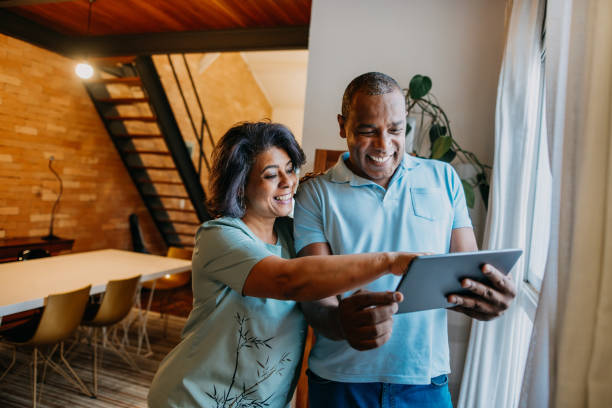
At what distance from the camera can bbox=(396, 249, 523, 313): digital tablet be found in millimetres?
872

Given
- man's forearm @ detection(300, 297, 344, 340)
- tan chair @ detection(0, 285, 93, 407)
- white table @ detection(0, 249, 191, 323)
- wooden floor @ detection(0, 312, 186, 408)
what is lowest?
wooden floor @ detection(0, 312, 186, 408)

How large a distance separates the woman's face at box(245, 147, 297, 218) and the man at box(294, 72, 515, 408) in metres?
0.06

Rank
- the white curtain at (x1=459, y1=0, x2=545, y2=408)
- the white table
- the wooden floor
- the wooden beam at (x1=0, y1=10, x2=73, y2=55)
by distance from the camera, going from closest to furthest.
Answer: the white curtain at (x1=459, y1=0, x2=545, y2=408) → the white table → the wooden floor → the wooden beam at (x1=0, y1=10, x2=73, y2=55)

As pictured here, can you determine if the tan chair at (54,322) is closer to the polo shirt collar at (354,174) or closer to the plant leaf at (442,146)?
the polo shirt collar at (354,174)

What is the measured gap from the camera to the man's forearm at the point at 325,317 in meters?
1.19

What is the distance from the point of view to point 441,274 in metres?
0.94

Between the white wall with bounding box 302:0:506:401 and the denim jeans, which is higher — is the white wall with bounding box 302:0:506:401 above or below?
above

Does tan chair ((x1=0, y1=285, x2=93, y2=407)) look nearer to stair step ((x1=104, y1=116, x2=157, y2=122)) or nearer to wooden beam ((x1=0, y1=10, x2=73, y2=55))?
stair step ((x1=104, y1=116, x2=157, y2=122))

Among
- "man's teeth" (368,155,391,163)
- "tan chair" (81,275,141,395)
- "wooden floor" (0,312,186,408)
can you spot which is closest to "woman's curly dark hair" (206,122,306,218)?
"man's teeth" (368,155,391,163)

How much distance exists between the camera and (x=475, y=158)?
2666 millimetres

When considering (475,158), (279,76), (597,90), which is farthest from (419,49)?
(279,76)

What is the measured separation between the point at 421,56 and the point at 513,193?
1.23 meters

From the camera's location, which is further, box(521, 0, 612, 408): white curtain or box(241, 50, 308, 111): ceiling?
box(241, 50, 308, 111): ceiling

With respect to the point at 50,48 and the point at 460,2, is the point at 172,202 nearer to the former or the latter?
the point at 50,48
